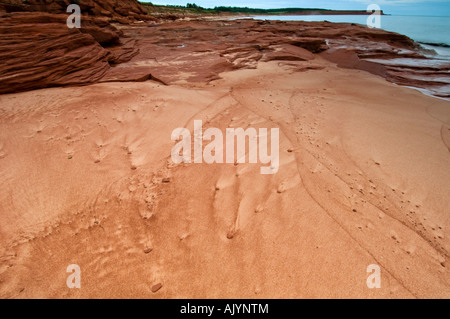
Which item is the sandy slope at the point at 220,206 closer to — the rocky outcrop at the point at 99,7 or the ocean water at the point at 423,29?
the rocky outcrop at the point at 99,7

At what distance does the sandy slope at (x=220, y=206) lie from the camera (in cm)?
162

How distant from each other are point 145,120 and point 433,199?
13.0 ft

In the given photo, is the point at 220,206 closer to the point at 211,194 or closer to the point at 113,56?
the point at 211,194

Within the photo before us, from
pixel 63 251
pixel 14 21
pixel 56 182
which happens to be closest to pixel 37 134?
pixel 56 182

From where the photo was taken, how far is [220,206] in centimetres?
219

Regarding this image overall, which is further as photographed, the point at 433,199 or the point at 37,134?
the point at 37,134

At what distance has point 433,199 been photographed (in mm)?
2209

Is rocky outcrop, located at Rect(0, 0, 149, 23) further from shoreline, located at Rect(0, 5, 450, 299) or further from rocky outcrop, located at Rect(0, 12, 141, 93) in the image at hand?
shoreline, located at Rect(0, 5, 450, 299)

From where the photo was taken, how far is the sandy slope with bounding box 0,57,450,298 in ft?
5.32

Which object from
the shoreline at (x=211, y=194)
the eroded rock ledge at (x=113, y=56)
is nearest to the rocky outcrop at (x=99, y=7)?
the eroded rock ledge at (x=113, y=56)

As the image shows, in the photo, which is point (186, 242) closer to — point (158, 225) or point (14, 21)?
point (158, 225)

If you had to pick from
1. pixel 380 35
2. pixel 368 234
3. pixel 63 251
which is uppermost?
pixel 380 35

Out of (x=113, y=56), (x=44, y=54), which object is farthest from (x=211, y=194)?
(x=113, y=56)
